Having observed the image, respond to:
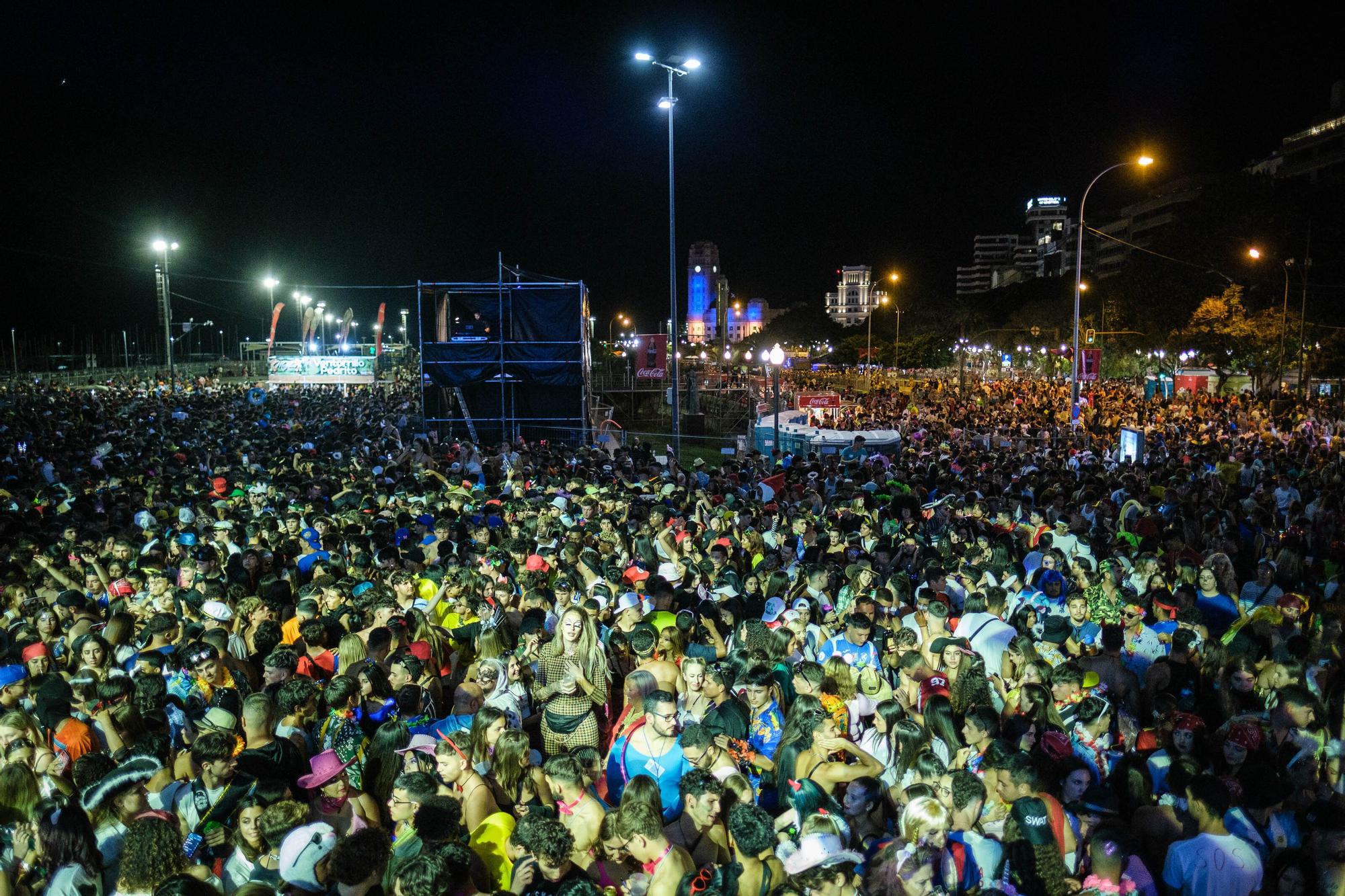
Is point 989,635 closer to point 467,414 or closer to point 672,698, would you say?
point 672,698

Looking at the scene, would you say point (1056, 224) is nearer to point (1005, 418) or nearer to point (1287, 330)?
point (1287, 330)

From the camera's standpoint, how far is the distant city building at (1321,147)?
2640 inches

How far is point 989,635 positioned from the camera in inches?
223

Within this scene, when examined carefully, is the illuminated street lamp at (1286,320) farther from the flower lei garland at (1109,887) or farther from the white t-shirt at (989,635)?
the flower lei garland at (1109,887)

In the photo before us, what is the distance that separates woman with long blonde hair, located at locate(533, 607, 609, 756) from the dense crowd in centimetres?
2

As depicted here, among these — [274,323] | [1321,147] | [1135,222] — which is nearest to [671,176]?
[274,323]

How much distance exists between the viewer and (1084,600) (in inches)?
235

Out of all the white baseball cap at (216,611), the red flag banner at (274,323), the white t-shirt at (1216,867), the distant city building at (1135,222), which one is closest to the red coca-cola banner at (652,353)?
the red flag banner at (274,323)

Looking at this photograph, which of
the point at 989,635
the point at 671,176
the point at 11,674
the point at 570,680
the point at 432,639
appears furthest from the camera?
the point at 671,176

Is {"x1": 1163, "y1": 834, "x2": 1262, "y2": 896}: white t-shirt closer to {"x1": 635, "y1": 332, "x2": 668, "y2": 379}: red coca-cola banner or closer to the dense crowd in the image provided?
the dense crowd

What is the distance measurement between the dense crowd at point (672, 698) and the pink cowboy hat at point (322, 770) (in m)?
0.03

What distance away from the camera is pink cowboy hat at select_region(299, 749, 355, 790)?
387 centimetres

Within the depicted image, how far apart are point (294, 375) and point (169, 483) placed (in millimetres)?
24213

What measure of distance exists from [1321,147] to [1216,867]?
87.1m
